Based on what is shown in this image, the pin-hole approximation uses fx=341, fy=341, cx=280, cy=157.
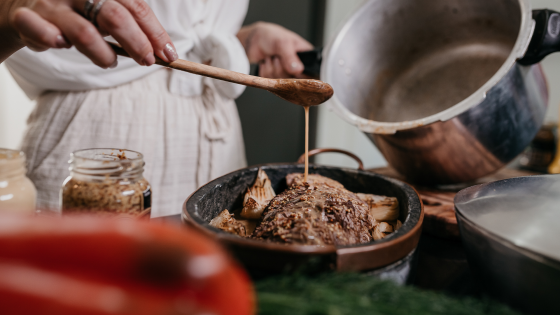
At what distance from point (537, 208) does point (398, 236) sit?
0.24 metres

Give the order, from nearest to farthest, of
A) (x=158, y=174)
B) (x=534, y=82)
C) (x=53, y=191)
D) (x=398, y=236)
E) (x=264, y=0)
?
(x=398, y=236) → (x=534, y=82) → (x=53, y=191) → (x=158, y=174) → (x=264, y=0)

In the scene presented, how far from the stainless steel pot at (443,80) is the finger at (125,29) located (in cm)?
68

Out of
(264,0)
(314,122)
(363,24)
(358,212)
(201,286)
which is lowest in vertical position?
(314,122)

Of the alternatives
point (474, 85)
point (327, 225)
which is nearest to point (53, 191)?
point (327, 225)

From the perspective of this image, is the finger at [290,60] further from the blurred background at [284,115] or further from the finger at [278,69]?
the blurred background at [284,115]

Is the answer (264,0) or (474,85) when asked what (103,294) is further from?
(264,0)

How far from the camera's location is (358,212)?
2.48 feet

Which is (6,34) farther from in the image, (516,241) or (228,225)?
(516,241)

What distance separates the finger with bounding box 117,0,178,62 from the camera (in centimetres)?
66

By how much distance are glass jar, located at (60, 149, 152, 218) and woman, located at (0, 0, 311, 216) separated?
675 millimetres

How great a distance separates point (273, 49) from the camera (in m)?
1.54

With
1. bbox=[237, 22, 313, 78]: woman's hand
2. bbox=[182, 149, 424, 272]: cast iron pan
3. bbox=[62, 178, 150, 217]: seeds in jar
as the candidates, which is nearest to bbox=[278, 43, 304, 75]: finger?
bbox=[237, 22, 313, 78]: woman's hand

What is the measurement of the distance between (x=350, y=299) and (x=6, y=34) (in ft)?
2.98

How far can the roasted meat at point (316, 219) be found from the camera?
0.62m
